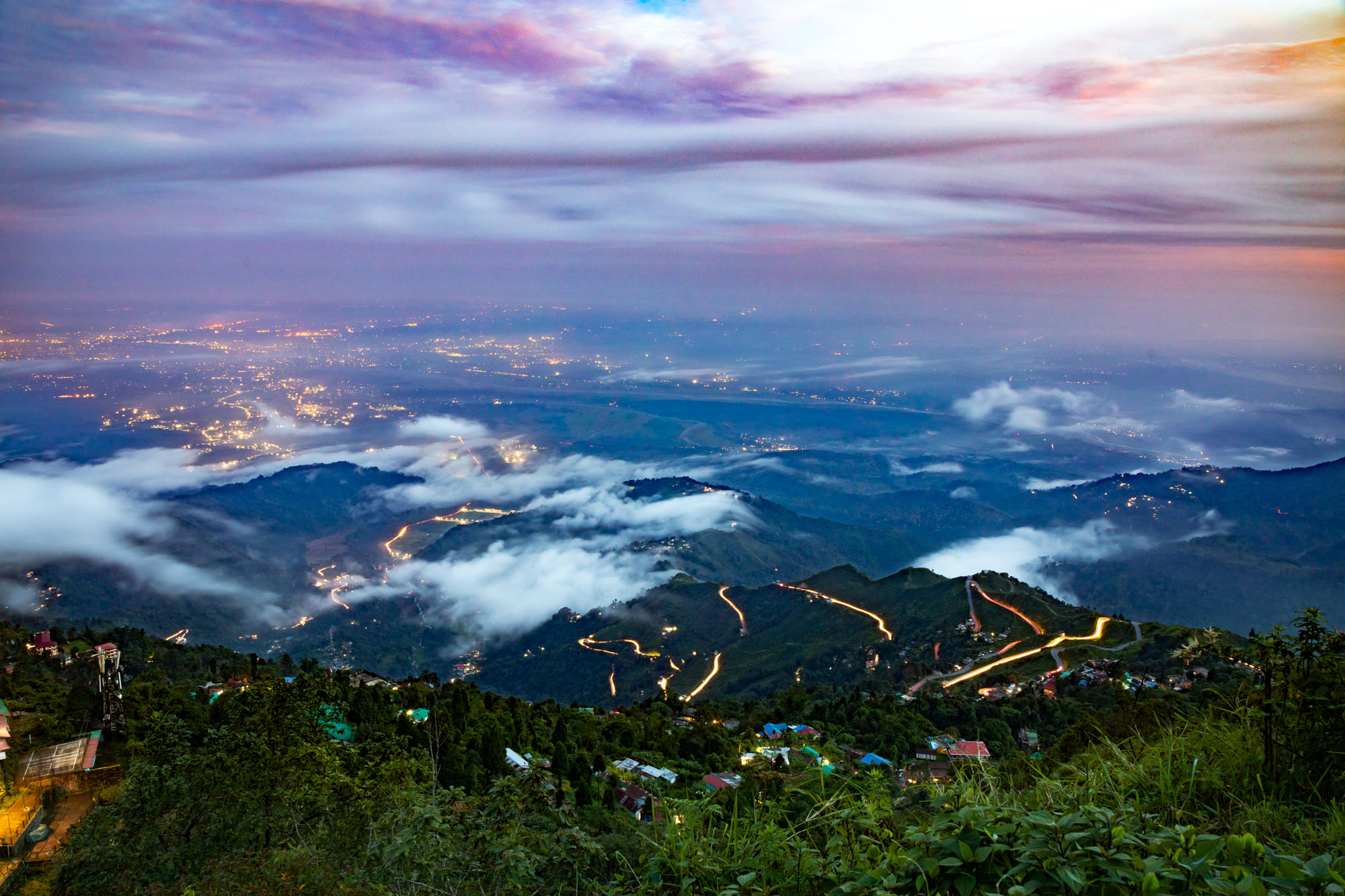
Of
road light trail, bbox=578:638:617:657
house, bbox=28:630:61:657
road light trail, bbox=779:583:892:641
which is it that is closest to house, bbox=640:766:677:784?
house, bbox=28:630:61:657

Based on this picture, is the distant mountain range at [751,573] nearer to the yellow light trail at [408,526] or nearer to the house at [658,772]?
the yellow light trail at [408,526]

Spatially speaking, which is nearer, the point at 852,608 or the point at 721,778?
the point at 721,778

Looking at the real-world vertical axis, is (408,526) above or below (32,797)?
below

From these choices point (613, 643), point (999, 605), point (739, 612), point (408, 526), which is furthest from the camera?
point (408, 526)

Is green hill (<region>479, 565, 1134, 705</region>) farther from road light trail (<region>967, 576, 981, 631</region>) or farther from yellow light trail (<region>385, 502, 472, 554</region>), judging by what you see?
yellow light trail (<region>385, 502, 472, 554</region>)

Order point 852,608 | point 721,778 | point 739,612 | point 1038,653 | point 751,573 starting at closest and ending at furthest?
point 721,778, point 1038,653, point 852,608, point 739,612, point 751,573

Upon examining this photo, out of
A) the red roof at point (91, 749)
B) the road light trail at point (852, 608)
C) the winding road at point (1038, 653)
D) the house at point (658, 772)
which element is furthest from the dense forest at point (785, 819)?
the road light trail at point (852, 608)

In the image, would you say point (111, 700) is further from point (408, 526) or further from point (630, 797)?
point (408, 526)

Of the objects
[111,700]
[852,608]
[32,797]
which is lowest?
[852,608]

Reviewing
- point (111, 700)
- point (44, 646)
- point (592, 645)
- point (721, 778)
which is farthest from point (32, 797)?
point (592, 645)
